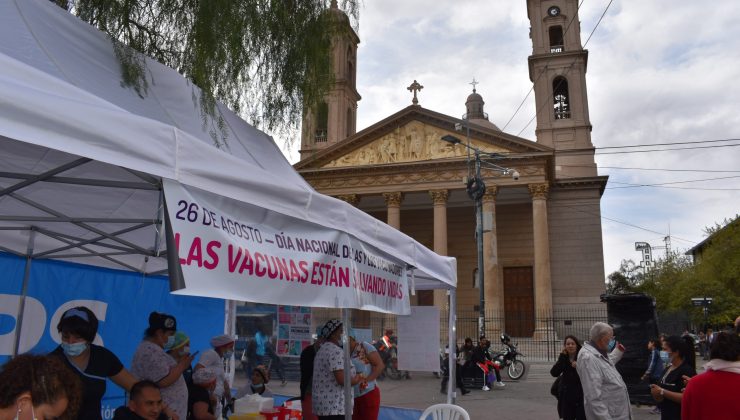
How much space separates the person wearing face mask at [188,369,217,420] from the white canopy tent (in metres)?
1.17

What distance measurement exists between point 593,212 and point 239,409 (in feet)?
98.9

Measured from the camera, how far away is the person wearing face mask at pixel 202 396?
469cm

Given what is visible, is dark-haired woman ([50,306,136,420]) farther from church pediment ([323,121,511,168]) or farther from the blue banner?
church pediment ([323,121,511,168])

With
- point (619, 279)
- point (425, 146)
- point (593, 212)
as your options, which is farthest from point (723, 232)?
point (619, 279)

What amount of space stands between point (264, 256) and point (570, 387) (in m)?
4.02

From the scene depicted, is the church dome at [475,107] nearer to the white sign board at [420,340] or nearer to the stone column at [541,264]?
the stone column at [541,264]

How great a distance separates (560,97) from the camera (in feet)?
116

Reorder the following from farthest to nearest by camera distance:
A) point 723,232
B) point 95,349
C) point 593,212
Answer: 1. point 723,232
2. point 593,212
3. point 95,349

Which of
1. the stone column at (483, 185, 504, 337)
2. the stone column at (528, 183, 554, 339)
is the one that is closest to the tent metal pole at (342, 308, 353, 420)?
the stone column at (483, 185, 504, 337)

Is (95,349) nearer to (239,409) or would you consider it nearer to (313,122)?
(239,409)

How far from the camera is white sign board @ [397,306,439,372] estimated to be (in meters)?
7.95

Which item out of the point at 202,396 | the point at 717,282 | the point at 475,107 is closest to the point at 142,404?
the point at 202,396

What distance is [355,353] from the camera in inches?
249

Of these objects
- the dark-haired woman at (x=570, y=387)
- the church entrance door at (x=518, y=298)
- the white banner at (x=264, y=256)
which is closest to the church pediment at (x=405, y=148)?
the church entrance door at (x=518, y=298)
